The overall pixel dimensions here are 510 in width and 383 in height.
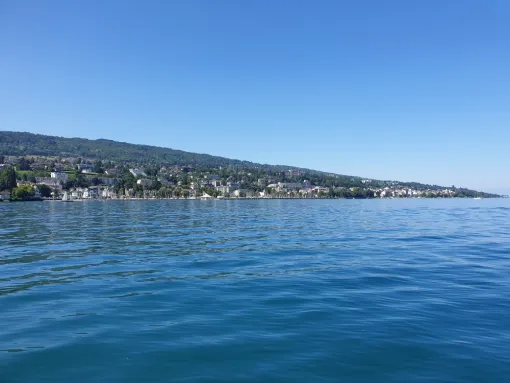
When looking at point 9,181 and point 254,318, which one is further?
point 9,181

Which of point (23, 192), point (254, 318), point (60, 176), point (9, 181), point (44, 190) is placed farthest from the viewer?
point (60, 176)

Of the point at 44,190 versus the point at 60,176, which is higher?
the point at 60,176

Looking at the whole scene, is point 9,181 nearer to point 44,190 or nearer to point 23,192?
point 44,190

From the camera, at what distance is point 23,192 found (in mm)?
134125

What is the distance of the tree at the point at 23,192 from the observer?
130 metres

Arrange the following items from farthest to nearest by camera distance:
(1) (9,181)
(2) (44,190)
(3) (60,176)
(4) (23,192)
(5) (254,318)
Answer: (3) (60,176), (2) (44,190), (1) (9,181), (4) (23,192), (5) (254,318)

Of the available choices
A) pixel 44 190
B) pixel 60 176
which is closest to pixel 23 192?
pixel 44 190

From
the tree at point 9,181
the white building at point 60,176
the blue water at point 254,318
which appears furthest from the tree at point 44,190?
the blue water at point 254,318

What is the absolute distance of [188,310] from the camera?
11.0 meters

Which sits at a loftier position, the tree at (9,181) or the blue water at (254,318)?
the tree at (9,181)

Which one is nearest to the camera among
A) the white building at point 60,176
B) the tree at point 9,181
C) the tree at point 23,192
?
the tree at point 23,192

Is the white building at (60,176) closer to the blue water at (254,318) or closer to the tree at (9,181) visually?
the tree at (9,181)

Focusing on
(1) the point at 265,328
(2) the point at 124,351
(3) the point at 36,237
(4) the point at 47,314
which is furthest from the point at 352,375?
(3) the point at 36,237

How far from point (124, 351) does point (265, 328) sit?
3324 millimetres
